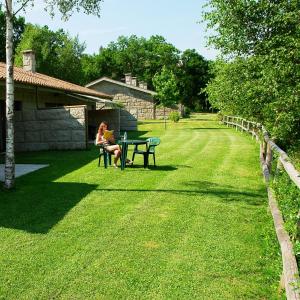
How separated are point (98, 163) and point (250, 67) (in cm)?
562

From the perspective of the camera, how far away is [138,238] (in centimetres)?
560

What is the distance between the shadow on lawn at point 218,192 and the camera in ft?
25.5

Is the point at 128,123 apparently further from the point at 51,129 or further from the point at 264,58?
the point at 264,58

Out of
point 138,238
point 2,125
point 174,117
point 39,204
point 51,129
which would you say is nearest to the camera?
point 138,238

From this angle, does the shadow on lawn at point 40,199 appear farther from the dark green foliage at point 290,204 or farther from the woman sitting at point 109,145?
the dark green foliage at point 290,204

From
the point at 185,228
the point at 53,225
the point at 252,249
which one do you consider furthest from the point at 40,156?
the point at 252,249

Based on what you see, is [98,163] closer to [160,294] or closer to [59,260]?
[59,260]

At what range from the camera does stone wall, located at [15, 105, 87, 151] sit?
642 inches

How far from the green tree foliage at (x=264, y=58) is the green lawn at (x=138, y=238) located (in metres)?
2.43

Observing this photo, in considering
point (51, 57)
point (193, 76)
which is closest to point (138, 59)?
point (193, 76)

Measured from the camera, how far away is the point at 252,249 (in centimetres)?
516

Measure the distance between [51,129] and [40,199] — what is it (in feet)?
30.2

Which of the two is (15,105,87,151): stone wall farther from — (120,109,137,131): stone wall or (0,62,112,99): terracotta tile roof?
(120,109,137,131): stone wall

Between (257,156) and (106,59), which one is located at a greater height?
(106,59)
